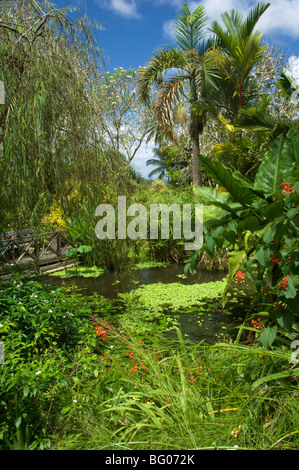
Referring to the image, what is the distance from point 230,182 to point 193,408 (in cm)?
154

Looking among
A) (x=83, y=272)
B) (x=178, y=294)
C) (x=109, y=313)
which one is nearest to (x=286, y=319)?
(x=109, y=313)

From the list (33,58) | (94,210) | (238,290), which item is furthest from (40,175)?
(238,290)

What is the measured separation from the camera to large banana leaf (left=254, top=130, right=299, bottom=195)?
8.76 feet

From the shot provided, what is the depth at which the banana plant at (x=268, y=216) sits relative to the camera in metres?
2.23

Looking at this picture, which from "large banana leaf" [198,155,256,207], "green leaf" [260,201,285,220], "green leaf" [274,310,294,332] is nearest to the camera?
"green leaf" [274,310,294,332]

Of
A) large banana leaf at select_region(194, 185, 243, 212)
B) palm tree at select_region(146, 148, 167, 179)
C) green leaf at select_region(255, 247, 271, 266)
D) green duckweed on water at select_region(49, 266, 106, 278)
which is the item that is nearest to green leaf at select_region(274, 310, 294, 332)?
green leaf at select_region(255, 247, 271, 266)

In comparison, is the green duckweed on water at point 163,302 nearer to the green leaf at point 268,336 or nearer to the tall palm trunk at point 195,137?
the green leaf at point 268,336

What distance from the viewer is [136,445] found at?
1.59m

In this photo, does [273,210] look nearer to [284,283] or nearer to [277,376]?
[284,283]

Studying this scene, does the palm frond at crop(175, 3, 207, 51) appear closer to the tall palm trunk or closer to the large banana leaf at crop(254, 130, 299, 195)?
the tall palm trunk

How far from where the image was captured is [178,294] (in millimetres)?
6008

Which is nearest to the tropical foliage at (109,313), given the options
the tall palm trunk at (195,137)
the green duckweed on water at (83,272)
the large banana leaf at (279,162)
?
the large banana leaf at (279,162)

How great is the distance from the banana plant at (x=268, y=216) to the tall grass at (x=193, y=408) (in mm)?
306
